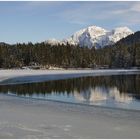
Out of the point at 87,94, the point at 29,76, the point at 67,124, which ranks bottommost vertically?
the point at 87,94

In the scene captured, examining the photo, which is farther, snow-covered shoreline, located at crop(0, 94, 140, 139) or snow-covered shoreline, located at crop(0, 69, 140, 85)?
snow-covered shoreline, located at crop(0, 69, 140, 85)

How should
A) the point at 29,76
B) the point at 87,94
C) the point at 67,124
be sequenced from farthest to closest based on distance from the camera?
the point at 29,76
the point at 87,94
the point at 67,124

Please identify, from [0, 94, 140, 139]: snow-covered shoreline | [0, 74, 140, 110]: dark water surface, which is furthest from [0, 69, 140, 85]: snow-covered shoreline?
[0, 94, 140, 139]: snow-covered shoreline

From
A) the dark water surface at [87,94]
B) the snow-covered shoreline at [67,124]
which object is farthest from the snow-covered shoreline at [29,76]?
the snow-covered shoreline at [67,124]

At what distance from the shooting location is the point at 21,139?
11047 millimetres

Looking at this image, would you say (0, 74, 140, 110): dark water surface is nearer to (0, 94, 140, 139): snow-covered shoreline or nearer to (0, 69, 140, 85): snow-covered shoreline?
(0, 94, 140, 139): snow-covered shoreline

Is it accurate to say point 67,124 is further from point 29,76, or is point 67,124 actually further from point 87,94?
point 29,76

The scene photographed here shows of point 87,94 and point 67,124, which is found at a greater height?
point 67,124

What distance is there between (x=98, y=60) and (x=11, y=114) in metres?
181

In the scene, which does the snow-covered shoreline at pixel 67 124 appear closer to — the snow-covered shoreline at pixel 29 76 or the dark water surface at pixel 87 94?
the dark water surface at pixel 87 94

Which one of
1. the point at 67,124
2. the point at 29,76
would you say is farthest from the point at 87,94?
the point at 29,76

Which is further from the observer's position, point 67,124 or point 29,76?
point 29,76

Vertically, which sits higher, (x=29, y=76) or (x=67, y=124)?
(x=67, y=124)

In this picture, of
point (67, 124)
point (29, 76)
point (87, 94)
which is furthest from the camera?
point (29, 76)
